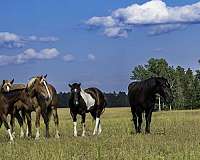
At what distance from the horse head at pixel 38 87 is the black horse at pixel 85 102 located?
171 centimetres

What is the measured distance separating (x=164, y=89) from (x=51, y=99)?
15.1ft

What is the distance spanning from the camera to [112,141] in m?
16.7

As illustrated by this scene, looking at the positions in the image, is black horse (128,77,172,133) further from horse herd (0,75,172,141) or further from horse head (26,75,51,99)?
horse head (26,75,51,99)

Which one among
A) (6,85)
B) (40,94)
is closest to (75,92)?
(40,94)

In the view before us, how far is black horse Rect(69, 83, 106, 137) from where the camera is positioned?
22062mm

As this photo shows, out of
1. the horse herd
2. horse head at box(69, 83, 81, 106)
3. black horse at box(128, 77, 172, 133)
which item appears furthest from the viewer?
horse head at box(69, 83, 81, 106)

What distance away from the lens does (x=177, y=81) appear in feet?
410

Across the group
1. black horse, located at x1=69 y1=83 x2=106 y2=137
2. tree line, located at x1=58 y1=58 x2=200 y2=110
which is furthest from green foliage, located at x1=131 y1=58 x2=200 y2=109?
black horse, located at x1=69 y1=83 x2=106 y2=137

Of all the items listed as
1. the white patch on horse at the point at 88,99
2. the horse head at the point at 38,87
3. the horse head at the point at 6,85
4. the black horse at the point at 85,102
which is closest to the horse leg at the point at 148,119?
the black horse at the point at 85,102

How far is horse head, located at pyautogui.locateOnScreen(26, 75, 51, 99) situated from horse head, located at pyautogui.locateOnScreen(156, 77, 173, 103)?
4.42 m

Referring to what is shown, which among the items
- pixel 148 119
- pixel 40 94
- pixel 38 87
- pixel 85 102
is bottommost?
pixel 148 119

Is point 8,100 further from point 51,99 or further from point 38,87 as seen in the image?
point 51,99

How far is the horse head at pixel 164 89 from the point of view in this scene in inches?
797

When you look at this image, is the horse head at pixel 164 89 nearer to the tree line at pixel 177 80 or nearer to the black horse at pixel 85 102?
the black horse at pixel 85 102
